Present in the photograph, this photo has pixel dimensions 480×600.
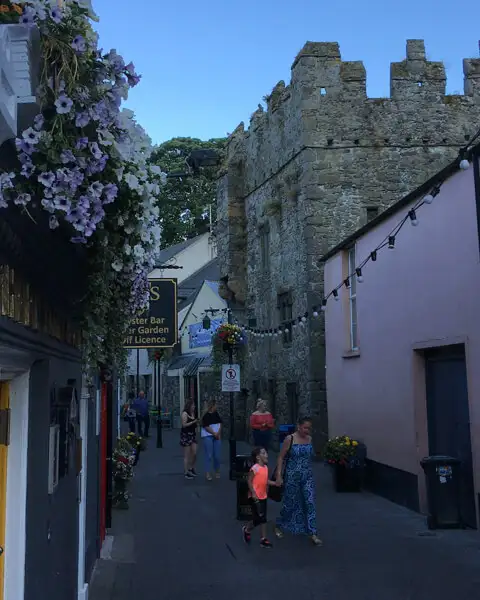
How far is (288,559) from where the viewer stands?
27.0 feet

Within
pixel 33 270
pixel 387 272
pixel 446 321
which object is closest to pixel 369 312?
pixel 387 272

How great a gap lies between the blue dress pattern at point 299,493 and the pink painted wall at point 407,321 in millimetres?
2256

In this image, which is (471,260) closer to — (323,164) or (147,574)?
(147,574)

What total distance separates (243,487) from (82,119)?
25.9ft

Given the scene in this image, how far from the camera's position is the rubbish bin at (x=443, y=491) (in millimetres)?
9547

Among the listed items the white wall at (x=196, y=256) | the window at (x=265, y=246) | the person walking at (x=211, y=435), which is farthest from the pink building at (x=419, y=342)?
the white wall at (x=196, y=256)

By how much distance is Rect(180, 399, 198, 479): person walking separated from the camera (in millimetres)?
14680

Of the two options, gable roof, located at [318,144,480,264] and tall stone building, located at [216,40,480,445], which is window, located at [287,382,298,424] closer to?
tall stone building, located at [216,40,480,445]

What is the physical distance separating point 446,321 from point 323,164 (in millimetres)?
9662

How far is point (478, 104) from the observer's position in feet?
64.1

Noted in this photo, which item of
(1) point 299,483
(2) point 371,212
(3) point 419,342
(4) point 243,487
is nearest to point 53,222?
(1) point 299,483

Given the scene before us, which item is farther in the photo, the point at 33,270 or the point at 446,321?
the point at 446,321

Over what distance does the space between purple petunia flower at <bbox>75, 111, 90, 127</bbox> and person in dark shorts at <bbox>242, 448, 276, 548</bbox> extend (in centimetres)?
658

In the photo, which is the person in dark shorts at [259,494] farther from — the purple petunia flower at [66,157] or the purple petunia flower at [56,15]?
the purple petunia flower at [56,15]
